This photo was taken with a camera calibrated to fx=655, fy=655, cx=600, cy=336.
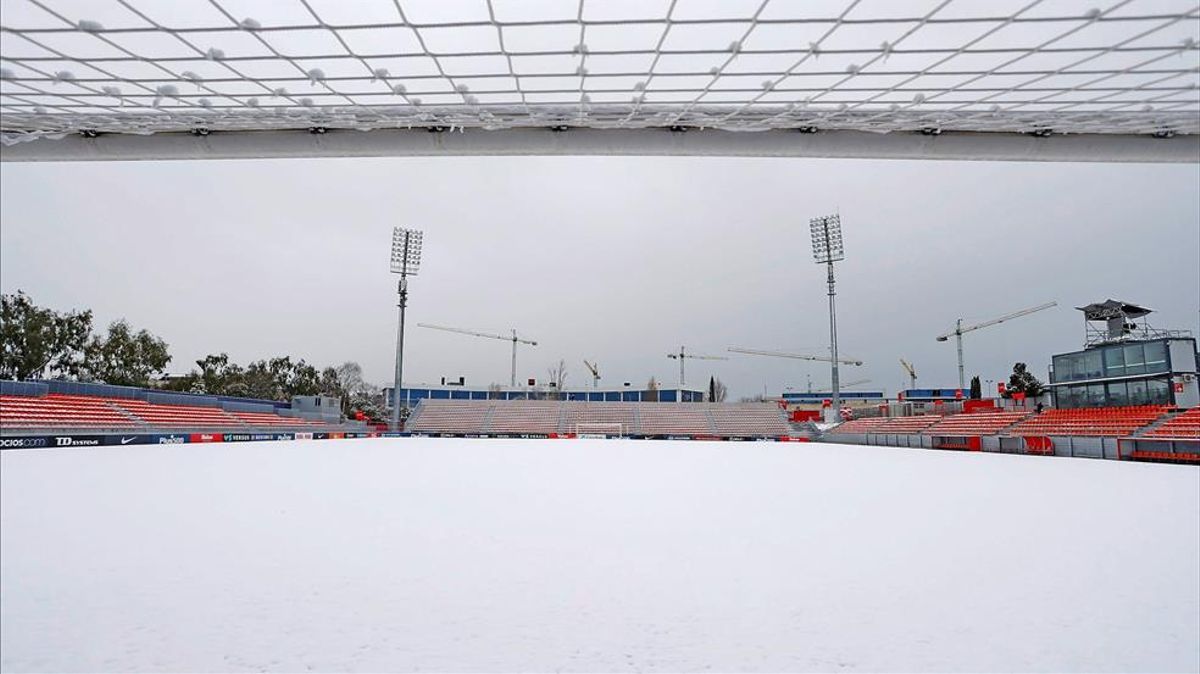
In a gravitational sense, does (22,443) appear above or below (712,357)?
below

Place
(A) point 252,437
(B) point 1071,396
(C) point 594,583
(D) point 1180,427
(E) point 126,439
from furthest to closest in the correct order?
(A) point 252,437, (B) point 1071,396, (E) point 126,439, (D) point 1180,427, (C) point 594,583

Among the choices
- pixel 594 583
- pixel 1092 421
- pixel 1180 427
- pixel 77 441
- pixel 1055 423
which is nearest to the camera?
pixel 594 583

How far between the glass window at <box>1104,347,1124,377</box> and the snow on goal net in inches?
1116

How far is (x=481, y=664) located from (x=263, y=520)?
16.1 ft

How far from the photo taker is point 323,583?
4.50m

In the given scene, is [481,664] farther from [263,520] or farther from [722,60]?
[263,520]

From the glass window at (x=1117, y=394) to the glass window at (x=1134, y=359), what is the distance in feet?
2.32

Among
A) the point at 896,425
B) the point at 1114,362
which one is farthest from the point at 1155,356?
the point at 896,425

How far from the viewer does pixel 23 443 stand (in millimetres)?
19969

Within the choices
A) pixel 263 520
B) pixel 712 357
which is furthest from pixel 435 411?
pixel 712 357

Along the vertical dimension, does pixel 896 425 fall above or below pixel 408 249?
below

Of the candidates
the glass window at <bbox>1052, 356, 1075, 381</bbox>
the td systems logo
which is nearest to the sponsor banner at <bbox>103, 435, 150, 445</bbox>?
the td systems logo

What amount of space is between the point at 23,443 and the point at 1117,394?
126ft

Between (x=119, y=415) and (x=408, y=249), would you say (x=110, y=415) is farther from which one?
(x=408, y=249)
